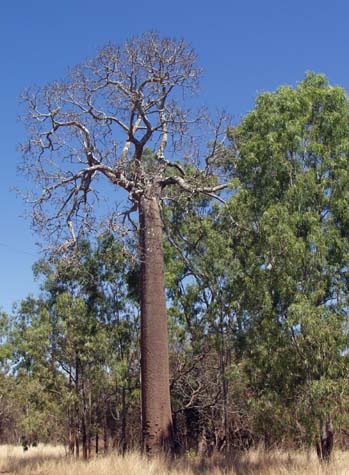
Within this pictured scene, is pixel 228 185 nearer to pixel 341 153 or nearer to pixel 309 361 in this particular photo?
pixel 341 153

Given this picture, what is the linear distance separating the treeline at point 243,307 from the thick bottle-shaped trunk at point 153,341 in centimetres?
82

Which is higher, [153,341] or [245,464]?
[153,341]

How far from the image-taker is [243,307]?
11180 millimetres

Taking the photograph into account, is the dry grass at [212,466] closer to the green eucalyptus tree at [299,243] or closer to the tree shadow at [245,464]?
the tree shadow at [245,464]

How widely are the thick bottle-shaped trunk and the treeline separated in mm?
820

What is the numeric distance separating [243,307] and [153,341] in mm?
1833

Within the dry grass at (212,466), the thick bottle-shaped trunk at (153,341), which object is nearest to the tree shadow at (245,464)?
the dry grass at (212,466)

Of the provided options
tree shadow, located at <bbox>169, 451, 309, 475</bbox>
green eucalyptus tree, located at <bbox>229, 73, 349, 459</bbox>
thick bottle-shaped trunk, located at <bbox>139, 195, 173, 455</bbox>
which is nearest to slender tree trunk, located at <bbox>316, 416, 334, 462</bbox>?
green eucalyptus tree, located at <bbox>229, 73, 349, 459</bbox>

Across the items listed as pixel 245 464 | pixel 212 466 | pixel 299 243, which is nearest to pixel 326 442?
pixel 245 464

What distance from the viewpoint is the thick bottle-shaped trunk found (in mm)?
10656

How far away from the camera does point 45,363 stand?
17188mm

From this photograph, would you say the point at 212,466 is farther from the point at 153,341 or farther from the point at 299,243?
the point at 299,243

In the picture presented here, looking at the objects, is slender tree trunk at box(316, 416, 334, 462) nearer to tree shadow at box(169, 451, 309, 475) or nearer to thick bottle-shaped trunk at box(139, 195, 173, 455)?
tree shadow at box(169, 451, 309, 475)

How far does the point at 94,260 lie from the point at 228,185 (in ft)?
21.3
